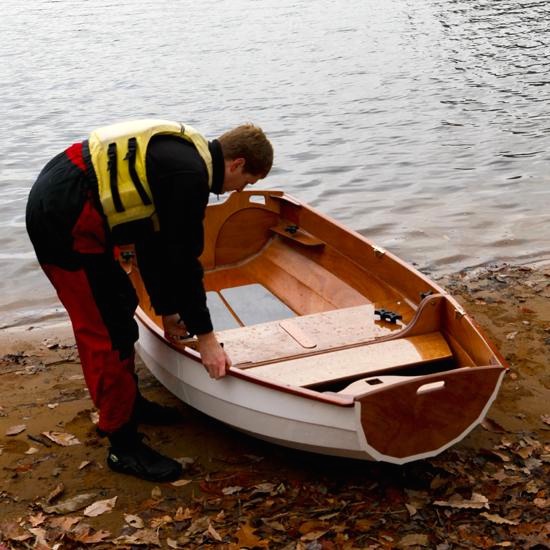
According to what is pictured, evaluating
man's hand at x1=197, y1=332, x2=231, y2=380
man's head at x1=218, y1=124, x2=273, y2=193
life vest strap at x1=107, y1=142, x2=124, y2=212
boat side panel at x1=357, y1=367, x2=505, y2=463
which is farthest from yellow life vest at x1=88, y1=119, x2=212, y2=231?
boat side panel at x1=357, y1=367, x2=505, y2=463

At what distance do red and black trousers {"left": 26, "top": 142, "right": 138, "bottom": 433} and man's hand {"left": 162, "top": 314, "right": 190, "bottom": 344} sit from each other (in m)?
0.59

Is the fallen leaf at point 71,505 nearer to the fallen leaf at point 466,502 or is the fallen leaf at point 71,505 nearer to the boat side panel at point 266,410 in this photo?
the boat side panel at point 266,410

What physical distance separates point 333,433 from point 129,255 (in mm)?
2707

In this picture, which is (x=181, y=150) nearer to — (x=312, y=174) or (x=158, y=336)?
(x=158, y=336)

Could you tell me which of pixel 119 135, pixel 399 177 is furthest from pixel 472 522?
pixel 399 177

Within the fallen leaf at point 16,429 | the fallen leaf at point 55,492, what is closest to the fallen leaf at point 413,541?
the fallen leaf at point 55,492

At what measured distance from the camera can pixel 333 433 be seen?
4414mm

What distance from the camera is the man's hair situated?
4.17 meters

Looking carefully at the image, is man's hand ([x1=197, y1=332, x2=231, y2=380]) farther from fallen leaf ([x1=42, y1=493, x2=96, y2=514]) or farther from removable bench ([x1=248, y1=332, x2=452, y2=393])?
fallen leaf ([x1=42, y1=493, x2=96, y2=514])

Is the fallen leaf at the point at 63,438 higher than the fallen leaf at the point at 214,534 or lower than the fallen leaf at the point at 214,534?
higher

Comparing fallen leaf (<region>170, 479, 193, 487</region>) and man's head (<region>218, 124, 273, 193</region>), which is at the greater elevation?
man's head (<region>218, 124, 273, 193</region>)

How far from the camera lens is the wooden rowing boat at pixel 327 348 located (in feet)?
14.3

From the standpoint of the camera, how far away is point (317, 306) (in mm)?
6734

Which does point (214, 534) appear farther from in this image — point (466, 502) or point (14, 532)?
point (466, 502)
